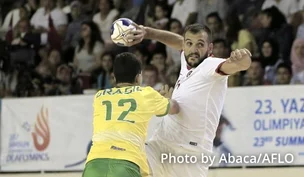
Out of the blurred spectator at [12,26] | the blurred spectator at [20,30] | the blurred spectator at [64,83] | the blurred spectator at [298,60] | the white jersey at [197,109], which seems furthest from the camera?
the blurred spectator at [12,26]

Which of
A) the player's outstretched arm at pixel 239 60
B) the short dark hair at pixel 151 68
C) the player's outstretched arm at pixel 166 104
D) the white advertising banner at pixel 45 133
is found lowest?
the white advertising banner at pixel 45 133

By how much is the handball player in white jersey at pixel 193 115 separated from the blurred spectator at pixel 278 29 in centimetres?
503

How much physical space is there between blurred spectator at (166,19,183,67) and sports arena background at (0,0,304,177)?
2cm

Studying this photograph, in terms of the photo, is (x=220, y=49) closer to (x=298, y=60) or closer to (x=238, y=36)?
(x=238, y=36)

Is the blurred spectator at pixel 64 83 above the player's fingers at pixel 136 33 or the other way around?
the other way around

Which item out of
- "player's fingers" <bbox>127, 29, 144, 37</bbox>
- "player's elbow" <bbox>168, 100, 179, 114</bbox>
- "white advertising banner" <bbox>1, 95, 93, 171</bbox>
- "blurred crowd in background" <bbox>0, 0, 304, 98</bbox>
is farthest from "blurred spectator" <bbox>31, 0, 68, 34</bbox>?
"player's elbow" <bbox>168, 100, 179, 114</bbox>

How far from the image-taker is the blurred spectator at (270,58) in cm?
1072

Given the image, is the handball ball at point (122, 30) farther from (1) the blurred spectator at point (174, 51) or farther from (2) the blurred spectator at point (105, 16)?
(2) the blurred spectator at point (105, 16)

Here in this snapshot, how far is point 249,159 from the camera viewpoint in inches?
394

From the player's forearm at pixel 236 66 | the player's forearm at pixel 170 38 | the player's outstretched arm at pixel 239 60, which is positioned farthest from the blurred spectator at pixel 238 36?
the player's outstretched arm at pixel 239 60

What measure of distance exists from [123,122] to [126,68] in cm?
A: 45

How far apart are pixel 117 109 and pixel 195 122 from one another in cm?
92

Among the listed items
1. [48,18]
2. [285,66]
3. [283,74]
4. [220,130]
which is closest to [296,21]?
[285,66]

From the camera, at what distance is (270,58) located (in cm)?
1085
